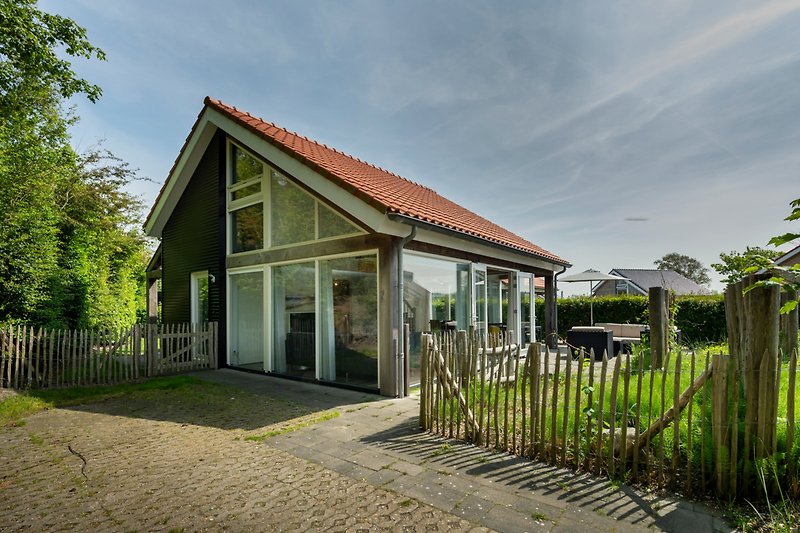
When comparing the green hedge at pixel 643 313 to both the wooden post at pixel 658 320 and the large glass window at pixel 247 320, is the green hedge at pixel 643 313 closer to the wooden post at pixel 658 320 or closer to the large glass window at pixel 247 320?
the wooden post at pixel 658 320

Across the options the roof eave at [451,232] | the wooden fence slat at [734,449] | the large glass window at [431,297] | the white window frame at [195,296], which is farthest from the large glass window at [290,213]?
the wooden fence slat at [734,449]

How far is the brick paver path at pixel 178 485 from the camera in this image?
3.08 m

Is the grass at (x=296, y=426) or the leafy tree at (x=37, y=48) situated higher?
the leafy tree at (x=37, y=48)

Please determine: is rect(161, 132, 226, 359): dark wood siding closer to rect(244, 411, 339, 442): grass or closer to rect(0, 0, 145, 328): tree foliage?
rect(0, 0, 145, 328): tree foliage

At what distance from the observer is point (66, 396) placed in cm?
736

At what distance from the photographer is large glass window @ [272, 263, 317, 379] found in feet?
27.6

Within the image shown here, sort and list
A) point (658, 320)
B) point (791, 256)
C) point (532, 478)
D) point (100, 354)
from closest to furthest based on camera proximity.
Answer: point (532, 478)
point (658, 320)
point (100, 354)
point (791, 256)

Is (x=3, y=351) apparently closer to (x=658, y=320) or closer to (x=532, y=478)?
(x=532, y=478)

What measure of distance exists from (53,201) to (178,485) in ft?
50.3

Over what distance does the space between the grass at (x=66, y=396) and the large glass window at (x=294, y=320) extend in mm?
1792

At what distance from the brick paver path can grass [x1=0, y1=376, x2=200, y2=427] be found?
2.38 feet

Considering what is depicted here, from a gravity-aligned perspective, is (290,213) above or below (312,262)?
above

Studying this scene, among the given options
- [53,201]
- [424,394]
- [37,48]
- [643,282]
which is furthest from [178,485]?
[643,282]

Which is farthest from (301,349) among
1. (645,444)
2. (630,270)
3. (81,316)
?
(630,270)
